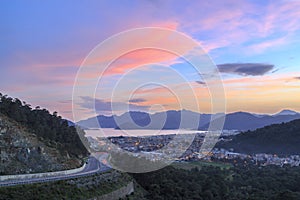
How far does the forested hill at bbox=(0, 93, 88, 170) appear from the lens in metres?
47.0

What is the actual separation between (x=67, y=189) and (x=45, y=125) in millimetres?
34215

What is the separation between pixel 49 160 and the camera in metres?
36.4

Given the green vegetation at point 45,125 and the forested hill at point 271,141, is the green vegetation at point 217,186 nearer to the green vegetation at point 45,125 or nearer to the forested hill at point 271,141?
the green vegetation at point 45,125

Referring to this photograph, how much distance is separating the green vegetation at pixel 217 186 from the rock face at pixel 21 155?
10.3 meters

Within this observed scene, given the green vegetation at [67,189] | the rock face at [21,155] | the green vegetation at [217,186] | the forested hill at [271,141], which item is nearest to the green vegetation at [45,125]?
the rock face at [21,155]

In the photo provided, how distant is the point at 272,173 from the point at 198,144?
58.1 meters

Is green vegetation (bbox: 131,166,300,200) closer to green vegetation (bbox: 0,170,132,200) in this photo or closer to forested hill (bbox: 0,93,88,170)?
green vegetation (bbox: 0,170,132,200)

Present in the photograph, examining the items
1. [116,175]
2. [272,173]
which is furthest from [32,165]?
[272,173]

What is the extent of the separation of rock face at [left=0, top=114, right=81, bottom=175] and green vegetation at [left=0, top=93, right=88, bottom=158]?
21.6 ft

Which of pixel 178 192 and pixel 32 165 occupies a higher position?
pixel 32 165

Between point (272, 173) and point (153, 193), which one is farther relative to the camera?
point (272, 173)

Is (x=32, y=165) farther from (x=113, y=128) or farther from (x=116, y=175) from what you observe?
(x=113, y=128)

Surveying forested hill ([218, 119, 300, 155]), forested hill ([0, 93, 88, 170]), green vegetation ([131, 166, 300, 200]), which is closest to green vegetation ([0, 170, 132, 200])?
green vegetation ([131, 166, 300, 200])

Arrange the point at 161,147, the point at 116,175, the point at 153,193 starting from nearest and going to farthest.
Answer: the point at 116,175 < the point at 153,193 < the point at 161,147
